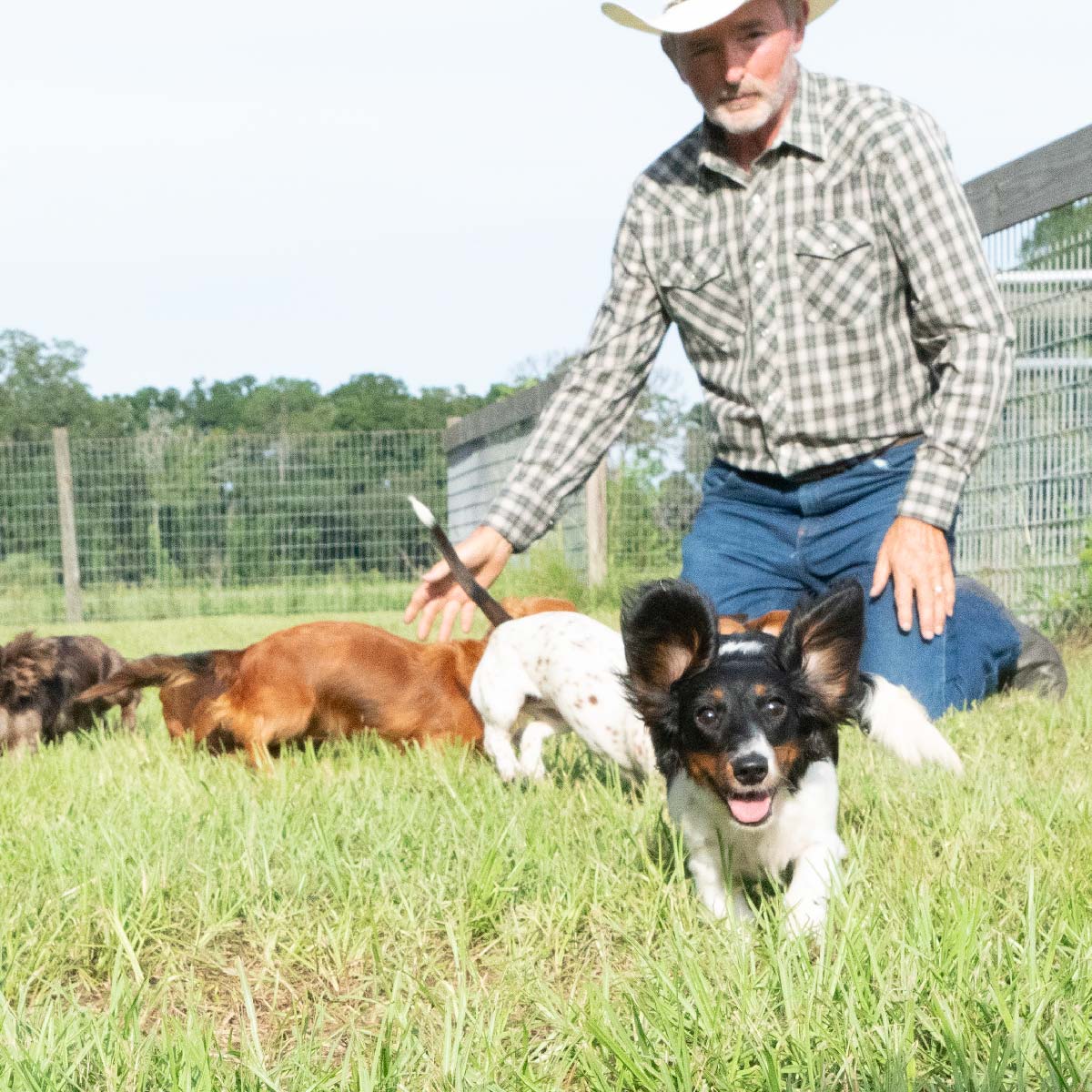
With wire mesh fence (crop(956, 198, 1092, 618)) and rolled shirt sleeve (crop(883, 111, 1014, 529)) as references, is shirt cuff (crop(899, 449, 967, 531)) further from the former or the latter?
wire mesh fence (crop(956, 198, 1092, 618))

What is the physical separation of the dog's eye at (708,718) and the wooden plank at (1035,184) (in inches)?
154

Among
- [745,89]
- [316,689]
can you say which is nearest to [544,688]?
[316,689]

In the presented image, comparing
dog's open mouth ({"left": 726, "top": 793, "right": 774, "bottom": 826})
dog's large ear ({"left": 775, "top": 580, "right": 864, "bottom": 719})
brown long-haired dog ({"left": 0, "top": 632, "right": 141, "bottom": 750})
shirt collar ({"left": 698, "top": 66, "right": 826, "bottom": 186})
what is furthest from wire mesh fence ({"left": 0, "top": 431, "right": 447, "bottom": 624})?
dog's open mouth ({"left": 726, "top": 793, "right": 774, "bottom": 826})

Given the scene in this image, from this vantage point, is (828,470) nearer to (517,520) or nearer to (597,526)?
(517,520)

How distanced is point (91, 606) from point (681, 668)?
14220mm

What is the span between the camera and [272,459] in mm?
16141

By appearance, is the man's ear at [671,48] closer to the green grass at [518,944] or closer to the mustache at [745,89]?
the mustache at [745,89]

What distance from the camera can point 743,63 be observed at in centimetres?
401

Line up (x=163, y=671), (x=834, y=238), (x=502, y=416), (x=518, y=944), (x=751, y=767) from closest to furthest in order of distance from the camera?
(x=751, y=767) < (x=518, y=944) < (x=834, y=238) < (x=163, y=671) < (x=502, y=416)

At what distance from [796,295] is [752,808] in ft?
7.36

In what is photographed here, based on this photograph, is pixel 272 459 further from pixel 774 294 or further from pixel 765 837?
pixel 765 837

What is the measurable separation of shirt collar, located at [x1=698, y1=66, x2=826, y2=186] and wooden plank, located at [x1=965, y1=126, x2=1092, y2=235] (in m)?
1.87

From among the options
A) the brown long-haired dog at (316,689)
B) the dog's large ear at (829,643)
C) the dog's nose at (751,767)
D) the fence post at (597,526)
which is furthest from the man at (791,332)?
the fence post at (597,526)

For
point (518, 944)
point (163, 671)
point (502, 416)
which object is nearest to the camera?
point (518, 944)
